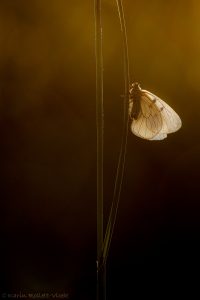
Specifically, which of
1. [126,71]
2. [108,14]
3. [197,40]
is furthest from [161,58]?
[126,71]

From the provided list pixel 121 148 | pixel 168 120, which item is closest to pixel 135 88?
pixel 168 120

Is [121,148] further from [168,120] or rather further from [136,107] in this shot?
[168,120]

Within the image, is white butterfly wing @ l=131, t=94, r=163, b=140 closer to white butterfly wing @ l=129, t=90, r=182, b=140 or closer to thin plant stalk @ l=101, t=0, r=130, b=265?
white butterfly wing @ l=129, t=90, r=182, b=140

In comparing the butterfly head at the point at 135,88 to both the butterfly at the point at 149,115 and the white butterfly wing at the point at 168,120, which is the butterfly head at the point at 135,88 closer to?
the butterfly at the point at 149,115

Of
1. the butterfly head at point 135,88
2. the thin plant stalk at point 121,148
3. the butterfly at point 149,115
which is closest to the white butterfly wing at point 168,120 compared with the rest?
the butterfly at point 149,115

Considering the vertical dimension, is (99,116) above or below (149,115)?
below

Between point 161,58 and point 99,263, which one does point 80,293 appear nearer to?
point 161,58

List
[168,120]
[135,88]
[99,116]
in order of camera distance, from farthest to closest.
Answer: [168,120], [135,88], [99,116]

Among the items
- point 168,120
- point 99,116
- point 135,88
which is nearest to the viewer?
point 99,116
